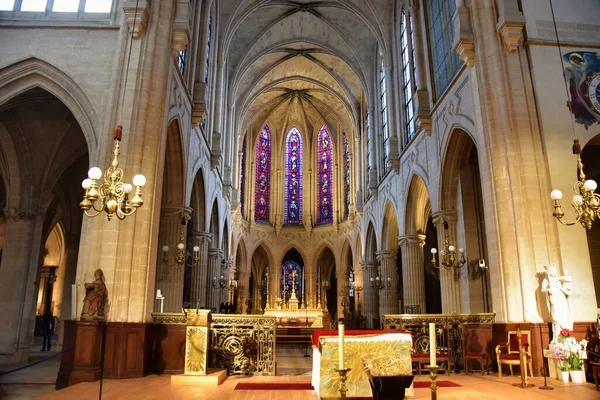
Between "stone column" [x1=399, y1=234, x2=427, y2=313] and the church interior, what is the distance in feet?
0.24

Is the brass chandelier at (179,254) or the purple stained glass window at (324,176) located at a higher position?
the purple stained glass window at (324,176)

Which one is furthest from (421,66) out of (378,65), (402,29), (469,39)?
(378,65)

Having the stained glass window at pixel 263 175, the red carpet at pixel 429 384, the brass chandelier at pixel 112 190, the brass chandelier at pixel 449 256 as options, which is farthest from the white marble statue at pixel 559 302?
the stained glass window at pixel 263 175

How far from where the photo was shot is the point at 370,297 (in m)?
25.8

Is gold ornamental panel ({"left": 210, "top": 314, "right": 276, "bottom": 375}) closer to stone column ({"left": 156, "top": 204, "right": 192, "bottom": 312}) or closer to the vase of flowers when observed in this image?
stone column ({"left": 156, "top": 204, "right": 192, "bottom": 312})

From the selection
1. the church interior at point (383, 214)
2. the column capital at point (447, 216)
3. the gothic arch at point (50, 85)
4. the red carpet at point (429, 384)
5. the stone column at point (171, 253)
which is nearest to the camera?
the red carpet at point (429, 384)

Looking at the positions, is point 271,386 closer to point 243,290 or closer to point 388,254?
point 388,254

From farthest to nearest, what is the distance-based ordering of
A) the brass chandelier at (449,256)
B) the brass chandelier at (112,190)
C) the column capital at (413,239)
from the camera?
the column capital at (413,239) → the brass chandelier at (449,256) → the brass chandelier at (112,190)

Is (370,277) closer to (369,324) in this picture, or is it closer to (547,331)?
(369,324)

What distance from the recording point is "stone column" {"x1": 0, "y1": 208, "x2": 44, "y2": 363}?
1319 centimetres

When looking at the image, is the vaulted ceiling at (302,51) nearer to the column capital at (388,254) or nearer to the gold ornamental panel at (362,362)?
the column capital at (388,254)

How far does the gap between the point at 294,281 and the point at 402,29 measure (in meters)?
20.0

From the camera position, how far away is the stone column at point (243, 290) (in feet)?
103

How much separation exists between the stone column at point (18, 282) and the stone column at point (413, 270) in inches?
511
